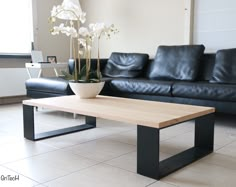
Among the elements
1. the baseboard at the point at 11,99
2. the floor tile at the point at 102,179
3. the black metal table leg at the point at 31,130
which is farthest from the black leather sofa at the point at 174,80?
the floor tile at the point at 102,179

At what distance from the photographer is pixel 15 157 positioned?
1957mm

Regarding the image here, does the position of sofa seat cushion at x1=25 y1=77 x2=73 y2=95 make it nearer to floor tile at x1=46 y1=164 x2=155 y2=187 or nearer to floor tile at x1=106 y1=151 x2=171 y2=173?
floor tile at x1=106 y1=151 x2=171 y2=173

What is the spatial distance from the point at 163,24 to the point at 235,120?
1.78 metres

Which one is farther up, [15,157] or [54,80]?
[54,80]

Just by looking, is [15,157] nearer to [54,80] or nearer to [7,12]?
[54,80]

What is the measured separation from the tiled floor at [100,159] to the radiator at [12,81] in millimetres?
1419

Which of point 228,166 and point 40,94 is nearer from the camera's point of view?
point 228,166

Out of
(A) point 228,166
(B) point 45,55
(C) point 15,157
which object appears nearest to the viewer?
(A) point 228,166

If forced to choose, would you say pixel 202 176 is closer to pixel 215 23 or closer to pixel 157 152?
pixel 157 152

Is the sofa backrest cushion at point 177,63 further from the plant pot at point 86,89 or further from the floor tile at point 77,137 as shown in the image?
the plant pot at point 86,89

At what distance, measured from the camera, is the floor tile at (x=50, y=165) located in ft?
5.44

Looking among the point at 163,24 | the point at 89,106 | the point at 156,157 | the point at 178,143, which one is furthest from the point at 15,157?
the point at 163,24

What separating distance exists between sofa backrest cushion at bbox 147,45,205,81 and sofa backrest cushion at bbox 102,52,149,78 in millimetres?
245

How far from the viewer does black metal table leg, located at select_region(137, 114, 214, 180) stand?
5.28 ft
